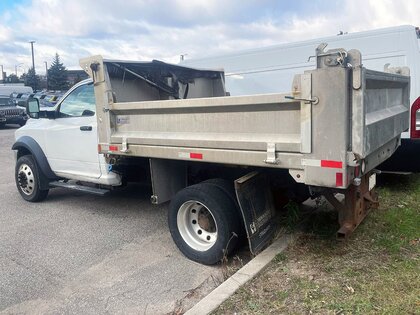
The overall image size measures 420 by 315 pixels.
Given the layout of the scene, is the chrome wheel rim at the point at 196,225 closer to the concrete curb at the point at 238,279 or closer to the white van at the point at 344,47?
the concrete curb at the point at 238,279

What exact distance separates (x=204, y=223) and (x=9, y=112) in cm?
1983

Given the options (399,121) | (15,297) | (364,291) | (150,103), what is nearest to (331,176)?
(364,291)

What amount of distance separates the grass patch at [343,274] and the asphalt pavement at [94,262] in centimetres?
62

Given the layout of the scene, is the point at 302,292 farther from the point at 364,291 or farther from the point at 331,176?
the point at 331,176

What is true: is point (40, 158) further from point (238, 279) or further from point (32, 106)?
point (238, 279)

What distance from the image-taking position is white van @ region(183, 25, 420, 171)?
566 cm

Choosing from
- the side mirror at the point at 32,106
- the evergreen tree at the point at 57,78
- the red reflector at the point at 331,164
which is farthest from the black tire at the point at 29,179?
the evergreen tree at the point at 57,78

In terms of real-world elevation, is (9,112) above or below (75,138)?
above

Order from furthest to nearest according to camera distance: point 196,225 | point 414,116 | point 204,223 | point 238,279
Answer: point 414,116 < point 196,225 < point 204,223 < point 238,279

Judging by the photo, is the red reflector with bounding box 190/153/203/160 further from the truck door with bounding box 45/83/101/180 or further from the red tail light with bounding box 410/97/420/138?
the red tail light with bounding box 410/97/420/138

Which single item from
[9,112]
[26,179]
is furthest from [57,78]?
[26,179]

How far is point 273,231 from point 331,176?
4.70ft

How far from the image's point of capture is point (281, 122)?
354 centimetres

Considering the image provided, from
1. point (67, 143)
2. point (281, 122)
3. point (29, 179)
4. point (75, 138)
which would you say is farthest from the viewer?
point (29, 179)
